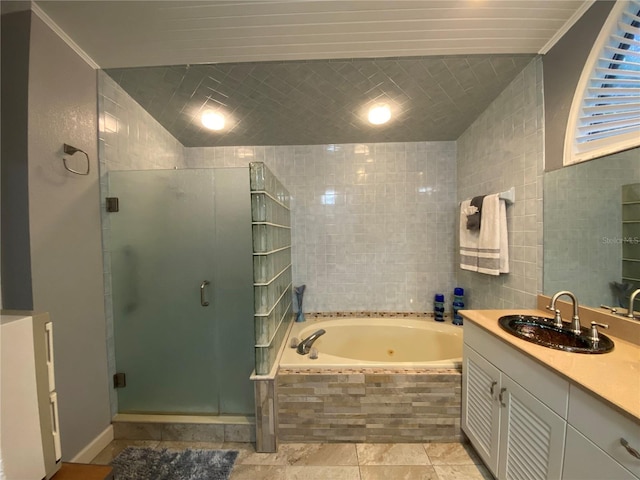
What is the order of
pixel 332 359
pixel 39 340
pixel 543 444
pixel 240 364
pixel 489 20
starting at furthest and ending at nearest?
pixel 240 364
pixel 332 359
pixel 489 20
pixel 543 444
pixel 39 340

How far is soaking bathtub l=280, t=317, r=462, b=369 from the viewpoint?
2002mm

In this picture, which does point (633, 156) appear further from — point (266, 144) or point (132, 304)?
point (132, 304)

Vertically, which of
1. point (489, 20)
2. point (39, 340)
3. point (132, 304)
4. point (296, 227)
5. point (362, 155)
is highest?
point (489, 20)

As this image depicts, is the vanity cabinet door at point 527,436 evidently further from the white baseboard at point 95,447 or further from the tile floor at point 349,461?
the white baseboard at point 95,447

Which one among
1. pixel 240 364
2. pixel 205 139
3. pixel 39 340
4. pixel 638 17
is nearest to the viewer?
pixel 39 340

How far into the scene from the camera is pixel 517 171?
153cm

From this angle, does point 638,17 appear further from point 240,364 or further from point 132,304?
point 132,304

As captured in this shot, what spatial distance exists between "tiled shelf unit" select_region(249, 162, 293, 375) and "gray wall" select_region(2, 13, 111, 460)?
103 centimetres

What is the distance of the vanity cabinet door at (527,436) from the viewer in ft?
2.77

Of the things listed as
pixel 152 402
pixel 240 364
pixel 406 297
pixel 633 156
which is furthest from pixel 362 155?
pixel 152 402

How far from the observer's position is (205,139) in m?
2.14

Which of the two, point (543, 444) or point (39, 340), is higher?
point (39, 340)

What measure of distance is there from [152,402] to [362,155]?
8.76ft

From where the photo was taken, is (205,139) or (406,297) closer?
(205,139)
